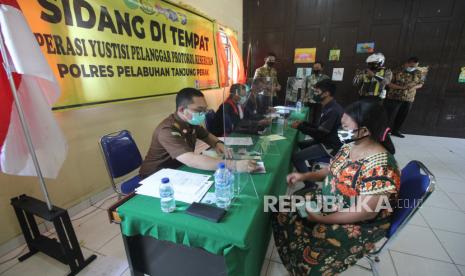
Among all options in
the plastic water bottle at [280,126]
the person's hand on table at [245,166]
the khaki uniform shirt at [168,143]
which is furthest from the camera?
the plastic water bottle at [280,126]

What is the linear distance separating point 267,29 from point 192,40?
2592 millimetres

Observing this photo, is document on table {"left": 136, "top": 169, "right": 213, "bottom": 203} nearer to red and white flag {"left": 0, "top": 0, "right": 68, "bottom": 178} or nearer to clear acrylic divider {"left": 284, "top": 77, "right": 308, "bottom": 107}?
red and white flag {"left": 0, "top": 0, "right": 68, "bottom": 178}

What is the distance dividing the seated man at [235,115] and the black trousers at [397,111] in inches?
133

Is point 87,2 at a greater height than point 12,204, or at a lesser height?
greater

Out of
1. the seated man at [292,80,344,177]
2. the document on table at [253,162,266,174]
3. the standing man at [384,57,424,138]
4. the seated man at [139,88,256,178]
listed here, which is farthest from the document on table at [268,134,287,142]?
the standing man at [384,57,424,138]

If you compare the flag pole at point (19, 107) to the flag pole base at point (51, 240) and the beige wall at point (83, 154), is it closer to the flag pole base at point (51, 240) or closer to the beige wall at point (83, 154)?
the flag pole base at point (51, 240)

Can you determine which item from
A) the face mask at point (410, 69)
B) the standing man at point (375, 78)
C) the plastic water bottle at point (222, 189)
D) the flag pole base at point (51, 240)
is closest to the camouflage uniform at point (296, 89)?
the standing man at point (375, 78)

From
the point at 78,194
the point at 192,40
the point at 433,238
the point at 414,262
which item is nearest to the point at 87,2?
the point at 192,40

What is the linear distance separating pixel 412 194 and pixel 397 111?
4075 millimetres

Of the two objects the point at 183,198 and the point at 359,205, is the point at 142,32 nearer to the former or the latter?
the point at 183,198

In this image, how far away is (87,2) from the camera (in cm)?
180

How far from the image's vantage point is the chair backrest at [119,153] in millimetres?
1593

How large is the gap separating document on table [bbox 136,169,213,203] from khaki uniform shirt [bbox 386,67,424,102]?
4.52 m

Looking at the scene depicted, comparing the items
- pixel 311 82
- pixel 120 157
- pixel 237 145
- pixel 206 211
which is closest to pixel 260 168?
pixel 237 145
